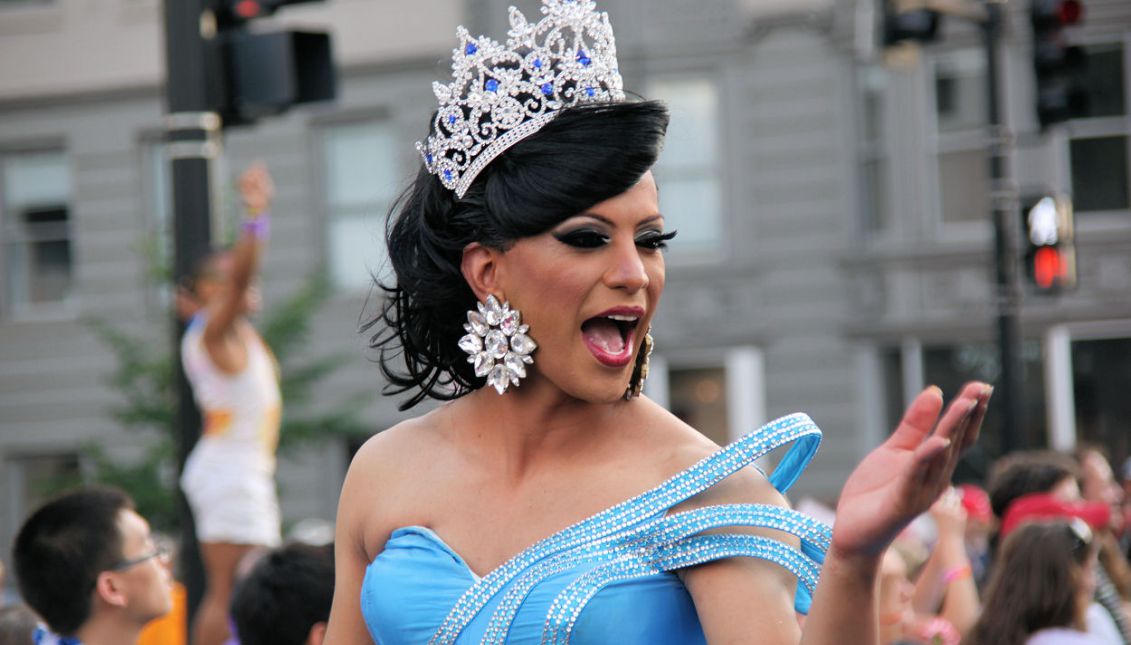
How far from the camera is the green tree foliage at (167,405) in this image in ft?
50.5

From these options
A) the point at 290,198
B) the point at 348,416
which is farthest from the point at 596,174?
the point at 290,198

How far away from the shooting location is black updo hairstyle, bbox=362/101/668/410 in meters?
2.65

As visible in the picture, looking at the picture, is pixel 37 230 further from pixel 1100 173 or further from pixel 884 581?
pixel 884 581

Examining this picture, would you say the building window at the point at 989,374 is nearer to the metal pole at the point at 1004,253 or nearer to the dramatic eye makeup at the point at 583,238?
the metal pole at the point at 1004,253

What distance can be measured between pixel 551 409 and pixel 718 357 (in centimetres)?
1490

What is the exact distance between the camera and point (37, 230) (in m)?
19.4

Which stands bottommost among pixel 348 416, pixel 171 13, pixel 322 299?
pixel 348 416

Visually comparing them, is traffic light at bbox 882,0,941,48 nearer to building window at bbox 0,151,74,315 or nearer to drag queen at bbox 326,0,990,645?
drag queen at bbox 326,0,990,645

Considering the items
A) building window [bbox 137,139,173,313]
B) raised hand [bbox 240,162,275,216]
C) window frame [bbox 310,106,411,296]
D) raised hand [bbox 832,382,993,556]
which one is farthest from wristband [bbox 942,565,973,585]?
building window [bbox 137,139,173,313]

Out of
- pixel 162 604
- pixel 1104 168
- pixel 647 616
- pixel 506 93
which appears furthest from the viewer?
pixel 1104 168

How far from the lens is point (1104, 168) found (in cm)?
1639

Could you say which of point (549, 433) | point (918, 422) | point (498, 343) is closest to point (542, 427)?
point (549, 433)

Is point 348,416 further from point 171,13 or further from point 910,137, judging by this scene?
point 171,13

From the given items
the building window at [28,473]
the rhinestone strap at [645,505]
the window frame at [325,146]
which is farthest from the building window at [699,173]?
the rhinestone strap at [645,505]
